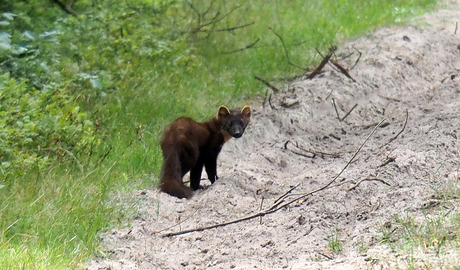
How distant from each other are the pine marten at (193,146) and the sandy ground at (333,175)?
196 mm

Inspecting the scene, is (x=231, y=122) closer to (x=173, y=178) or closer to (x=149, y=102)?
(x=173, y=178)

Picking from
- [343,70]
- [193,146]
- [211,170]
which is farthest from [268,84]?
[193,146]

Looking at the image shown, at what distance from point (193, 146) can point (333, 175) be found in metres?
1.46

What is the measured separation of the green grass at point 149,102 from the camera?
6.13 m

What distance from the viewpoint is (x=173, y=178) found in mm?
7820

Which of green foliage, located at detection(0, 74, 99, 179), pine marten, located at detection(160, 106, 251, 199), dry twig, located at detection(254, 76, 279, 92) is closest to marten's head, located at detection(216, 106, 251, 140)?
pine marten, located at detection(160, 106, 251, 199)

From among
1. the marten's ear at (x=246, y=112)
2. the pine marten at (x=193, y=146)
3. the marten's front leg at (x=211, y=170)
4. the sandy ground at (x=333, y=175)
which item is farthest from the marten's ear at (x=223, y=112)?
the marten's front leg at (x=211, y=170)

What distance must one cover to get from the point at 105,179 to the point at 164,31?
14.7ft

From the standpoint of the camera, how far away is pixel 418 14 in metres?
12.9

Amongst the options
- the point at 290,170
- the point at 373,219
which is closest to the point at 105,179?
the point at 290,170

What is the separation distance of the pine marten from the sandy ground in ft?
0.64

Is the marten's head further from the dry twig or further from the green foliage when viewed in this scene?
the dry twig

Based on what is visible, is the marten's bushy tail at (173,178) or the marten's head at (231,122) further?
the marten's head at (231,122)

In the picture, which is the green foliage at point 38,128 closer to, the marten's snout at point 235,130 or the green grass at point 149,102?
the green grass at point 149,102
